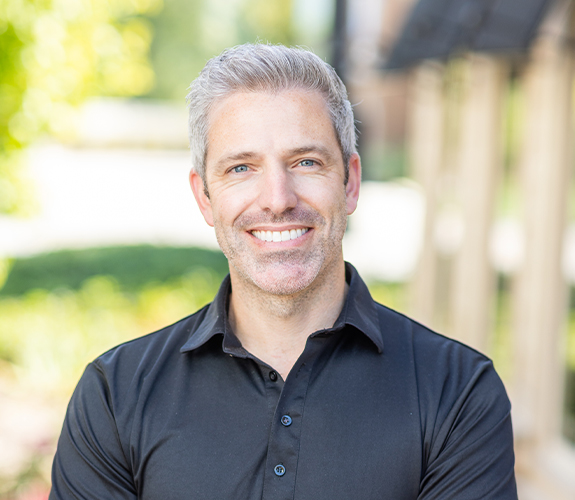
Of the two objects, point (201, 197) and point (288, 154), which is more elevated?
point (288, 154)

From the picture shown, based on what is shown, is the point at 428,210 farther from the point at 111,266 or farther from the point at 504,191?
the point at 111,266

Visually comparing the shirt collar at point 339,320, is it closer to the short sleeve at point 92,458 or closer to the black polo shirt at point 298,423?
the black polo shirt at point 298,423

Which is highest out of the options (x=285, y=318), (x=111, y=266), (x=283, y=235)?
(x=283, y=235)

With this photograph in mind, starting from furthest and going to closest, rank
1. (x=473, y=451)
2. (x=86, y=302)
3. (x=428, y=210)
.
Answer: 1. (x=86, y=302)
2. (x=428, y=210)
3. (x=473, y=451)

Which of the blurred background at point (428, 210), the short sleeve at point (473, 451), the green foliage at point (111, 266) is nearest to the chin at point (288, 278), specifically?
the short sleeve at point (473, 451)

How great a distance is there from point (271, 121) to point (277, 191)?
0.20 metres

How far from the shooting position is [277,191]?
1.96 m

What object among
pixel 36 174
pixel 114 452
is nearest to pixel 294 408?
pixel 114 452

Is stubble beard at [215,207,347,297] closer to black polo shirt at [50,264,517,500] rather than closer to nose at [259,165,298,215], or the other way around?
nose at [259,165,298,215]

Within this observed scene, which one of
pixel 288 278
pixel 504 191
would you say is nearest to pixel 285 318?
pixel 288 278

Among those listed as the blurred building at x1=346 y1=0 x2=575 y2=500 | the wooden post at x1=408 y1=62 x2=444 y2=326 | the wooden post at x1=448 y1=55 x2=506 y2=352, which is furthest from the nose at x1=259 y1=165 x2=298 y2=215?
the wooden post at x1=408 y1=62 x2=444 y2=326

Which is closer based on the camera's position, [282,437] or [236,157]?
[282,437]

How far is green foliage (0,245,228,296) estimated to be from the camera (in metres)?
9.16

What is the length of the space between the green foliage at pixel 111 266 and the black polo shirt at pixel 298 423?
7.38 m
